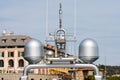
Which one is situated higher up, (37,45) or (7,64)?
(37,45)

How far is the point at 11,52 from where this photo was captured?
121 meters

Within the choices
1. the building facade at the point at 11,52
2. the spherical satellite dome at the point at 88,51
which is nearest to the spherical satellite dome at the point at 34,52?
the spherical satellite dome at the point at 88,51

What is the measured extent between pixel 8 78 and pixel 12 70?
1909cm

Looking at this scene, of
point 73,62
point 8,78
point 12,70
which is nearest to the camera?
point 73,62

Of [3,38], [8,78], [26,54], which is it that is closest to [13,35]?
[3,38]

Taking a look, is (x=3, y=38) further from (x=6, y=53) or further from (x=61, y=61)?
(x=61, y=61)

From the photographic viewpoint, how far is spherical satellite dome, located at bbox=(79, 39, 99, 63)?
17.7m

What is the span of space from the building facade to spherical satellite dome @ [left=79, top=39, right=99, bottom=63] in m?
101

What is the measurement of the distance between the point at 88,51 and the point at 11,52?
103730 millimetres

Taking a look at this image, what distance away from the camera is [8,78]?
98.6 m

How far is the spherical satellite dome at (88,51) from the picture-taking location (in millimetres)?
17734

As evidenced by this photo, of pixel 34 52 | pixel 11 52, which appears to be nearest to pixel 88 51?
pixel 34 52

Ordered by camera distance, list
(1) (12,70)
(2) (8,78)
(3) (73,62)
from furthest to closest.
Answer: (1) (12,70), (2) (8,78), (3) (73,62)

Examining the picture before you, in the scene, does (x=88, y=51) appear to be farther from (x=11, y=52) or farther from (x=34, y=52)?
(x=11, y=52)
